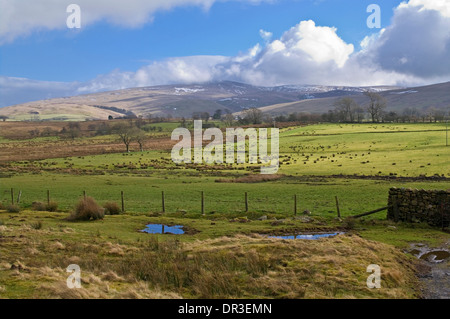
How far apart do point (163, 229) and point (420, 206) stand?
58.7 feet

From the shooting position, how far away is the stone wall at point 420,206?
2591 centimetres

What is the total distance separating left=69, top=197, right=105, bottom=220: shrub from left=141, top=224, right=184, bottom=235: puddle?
4811 mm

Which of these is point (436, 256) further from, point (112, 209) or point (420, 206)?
point (112, 209)

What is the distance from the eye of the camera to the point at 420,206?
2709cm

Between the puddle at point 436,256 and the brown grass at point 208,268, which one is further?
the puddle at point 436,256

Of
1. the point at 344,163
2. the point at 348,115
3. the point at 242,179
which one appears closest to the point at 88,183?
the point at 242,179

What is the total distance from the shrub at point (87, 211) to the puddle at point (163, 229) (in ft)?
15.8

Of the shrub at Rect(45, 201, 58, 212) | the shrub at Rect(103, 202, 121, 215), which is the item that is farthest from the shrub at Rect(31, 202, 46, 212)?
the shrub at Rect(103, 202, 121, 215)

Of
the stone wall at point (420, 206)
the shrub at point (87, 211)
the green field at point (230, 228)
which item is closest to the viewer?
the green field at point (230, 228)

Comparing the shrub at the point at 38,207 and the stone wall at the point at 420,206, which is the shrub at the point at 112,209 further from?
the stone wall at the point at 420,206

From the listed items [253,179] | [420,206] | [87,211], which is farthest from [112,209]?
[253,179]

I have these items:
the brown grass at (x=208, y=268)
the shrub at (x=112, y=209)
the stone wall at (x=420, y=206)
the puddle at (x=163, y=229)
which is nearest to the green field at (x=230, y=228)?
the brown grass at (x=208, y=268)

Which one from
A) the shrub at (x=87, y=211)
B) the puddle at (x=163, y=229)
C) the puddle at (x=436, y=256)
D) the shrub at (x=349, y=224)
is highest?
the shrub at (x=87, y=211)

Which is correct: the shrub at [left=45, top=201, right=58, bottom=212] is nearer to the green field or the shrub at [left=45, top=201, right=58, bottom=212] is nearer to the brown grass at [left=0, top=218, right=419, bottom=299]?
the green field
